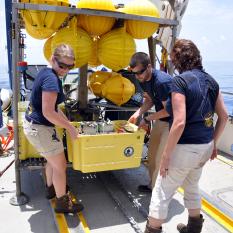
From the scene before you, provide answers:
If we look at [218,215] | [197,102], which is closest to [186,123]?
[197,102]

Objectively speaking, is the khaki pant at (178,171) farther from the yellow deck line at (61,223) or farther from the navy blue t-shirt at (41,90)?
the navy blue t-shirt at (41,90)

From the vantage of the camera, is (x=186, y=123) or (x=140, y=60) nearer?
(x=186, y=123)

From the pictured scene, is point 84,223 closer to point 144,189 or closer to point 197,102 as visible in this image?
point 144,189

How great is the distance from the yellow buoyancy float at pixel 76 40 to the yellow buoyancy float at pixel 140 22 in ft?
1.96

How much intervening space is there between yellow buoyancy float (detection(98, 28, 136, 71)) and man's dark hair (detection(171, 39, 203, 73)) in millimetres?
1287

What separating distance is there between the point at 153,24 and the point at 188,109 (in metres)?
1.84

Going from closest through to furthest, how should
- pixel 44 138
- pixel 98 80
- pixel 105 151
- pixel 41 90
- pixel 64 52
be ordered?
1. pixel 64 52
2. pixel 41 90
3. pixel 44 138
4. pixel 105 151
5. pixel 98 80

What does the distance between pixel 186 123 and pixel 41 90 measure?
160 cm

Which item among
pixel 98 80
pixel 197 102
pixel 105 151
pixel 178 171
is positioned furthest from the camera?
pixel 98 80

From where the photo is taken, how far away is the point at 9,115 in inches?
371

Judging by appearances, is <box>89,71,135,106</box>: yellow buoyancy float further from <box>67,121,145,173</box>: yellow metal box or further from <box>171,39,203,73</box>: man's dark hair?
<box>171,39,203,73</box>: man's dark hair

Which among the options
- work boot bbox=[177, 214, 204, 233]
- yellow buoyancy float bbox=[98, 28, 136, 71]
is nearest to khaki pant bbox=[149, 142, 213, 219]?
work boot bbox=[177, 214, 204, 233]

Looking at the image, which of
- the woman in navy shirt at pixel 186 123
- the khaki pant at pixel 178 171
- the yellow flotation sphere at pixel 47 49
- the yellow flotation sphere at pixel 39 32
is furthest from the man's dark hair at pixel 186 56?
the yellow flotation sphere at pixel 47 49

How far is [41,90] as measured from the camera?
11.6 feet
